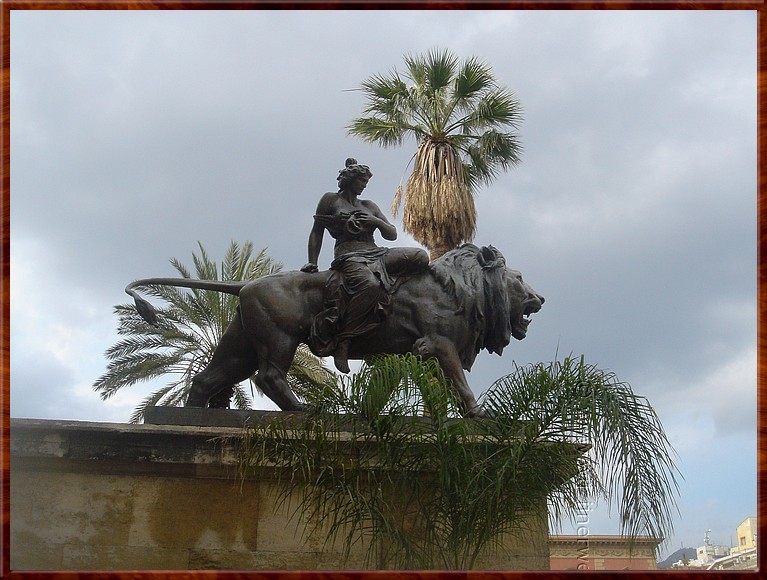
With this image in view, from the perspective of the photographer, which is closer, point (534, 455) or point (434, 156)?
point (534, 455)

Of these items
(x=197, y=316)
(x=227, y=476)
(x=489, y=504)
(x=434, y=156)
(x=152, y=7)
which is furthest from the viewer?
(x=434, y=156)

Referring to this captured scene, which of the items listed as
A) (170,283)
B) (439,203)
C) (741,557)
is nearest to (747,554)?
(741,557)

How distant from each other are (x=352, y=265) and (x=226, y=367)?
1497mm

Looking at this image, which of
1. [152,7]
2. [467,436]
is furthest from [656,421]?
[152,7]

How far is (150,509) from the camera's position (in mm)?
7344

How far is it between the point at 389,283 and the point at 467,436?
1904 mm

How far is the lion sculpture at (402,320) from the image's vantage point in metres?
8.14

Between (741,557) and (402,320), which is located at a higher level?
(402,320)

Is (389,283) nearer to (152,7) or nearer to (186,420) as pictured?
(186,420)

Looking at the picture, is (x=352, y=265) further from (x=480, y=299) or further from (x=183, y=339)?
(x=183, y=339)

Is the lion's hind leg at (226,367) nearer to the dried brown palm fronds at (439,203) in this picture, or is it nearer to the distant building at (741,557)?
the distant building at (741,557)

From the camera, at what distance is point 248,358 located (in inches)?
339

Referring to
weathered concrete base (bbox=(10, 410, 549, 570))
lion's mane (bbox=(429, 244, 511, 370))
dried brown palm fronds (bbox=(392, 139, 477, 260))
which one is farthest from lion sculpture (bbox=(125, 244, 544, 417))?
dried brown palm fronds (bbox=(392, 139, 477, 260))

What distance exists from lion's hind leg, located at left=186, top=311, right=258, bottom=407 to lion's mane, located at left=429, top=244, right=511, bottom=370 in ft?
5.91
